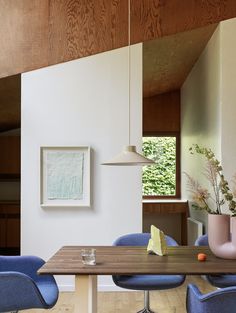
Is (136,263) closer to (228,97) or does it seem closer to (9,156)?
(228,97)

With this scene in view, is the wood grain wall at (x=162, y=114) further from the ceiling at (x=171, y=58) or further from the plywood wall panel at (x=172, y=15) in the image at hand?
the plywood wall panel at (x=172, y=15)

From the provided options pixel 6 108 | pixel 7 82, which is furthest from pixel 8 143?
pixel 7 82

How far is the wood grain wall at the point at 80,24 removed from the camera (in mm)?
2082

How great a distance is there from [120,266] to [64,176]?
202 cm

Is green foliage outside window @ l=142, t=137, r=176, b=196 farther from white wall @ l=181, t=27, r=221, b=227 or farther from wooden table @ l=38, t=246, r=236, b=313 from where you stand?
wooden table @ l=38, t=246, r=236, b=313

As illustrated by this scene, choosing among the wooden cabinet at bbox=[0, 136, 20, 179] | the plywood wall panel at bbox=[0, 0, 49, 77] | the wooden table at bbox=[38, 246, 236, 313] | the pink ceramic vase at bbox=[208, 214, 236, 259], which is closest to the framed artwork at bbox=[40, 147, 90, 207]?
the wooden table at bbox=[38, 246, 236, 313]

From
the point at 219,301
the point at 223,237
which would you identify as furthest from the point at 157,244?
the point at 219,301

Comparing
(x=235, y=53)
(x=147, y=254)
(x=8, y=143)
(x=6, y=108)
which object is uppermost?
(x=235, y=53)

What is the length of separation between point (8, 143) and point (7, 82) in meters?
2.08

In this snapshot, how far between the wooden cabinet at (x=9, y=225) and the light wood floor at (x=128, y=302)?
2.48 meters

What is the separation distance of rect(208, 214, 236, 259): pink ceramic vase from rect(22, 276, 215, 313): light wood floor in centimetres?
135

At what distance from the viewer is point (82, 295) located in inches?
92.8

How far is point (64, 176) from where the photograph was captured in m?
4.26

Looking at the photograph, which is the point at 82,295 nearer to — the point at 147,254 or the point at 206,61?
the point at 147,254
